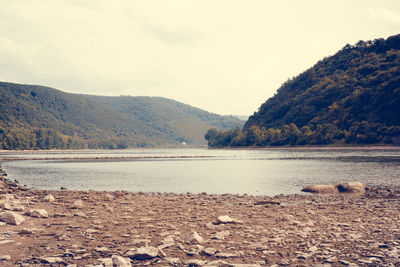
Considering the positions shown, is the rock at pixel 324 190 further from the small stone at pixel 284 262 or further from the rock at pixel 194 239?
the small stone at pixel 284 262

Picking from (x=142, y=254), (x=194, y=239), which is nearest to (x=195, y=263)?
(x=142, y=254)

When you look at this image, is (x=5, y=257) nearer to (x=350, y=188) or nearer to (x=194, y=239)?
(x=194, y=239)

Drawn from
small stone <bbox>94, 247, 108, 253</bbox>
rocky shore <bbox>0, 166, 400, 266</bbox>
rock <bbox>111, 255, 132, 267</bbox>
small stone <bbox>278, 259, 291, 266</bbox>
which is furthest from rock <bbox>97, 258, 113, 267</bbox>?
small stone <bbox>278, 259, 291, 266</bbox>

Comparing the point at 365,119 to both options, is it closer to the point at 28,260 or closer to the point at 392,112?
the point at 392,112

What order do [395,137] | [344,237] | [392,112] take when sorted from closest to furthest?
[344,237] → [395,137] → [392,112]

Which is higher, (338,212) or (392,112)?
(392,112)

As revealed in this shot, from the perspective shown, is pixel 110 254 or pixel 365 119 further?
pixel 365 119

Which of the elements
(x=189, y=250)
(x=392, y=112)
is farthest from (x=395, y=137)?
(x=189, y=250)

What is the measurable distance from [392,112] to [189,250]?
162 metres

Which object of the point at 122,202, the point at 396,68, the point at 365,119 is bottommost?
the point at 122,202

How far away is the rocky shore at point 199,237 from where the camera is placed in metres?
11.6

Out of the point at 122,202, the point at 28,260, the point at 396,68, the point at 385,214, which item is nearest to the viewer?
the point at 28,260

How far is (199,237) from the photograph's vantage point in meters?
13.5

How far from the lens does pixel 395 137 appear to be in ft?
457
